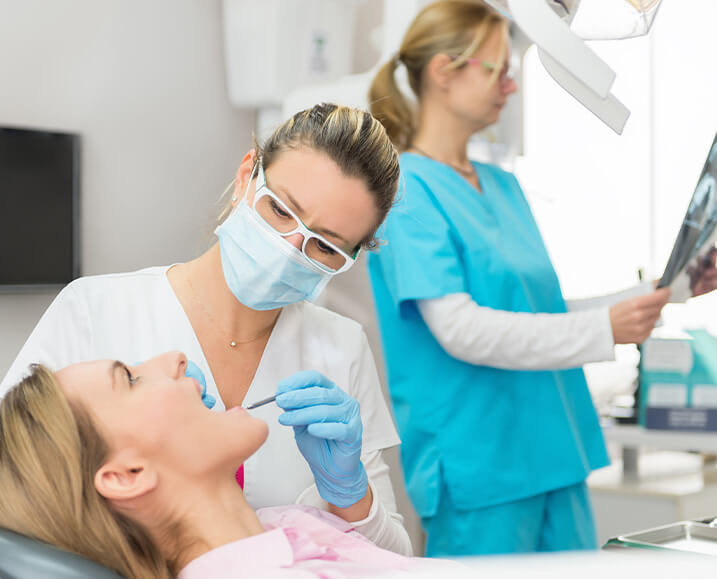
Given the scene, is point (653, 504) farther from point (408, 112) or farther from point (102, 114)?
point (102, 114)

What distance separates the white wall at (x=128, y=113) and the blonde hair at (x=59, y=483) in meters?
0.89

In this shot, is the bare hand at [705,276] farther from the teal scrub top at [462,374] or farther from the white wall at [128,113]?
the white wall at [128,113]

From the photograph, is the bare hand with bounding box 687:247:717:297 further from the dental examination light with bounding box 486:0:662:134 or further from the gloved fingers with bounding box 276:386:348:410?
the gloved fingers with bounding box 276:386:348:410

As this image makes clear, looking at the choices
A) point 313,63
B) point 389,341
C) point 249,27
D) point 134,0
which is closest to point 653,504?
point 389,341

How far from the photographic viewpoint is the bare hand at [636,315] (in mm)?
1734

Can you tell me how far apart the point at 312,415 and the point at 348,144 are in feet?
1.28

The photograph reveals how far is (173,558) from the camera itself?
3.53ft

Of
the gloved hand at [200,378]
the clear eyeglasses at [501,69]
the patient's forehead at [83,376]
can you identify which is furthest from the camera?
the clear eyeglasses at [501,69]

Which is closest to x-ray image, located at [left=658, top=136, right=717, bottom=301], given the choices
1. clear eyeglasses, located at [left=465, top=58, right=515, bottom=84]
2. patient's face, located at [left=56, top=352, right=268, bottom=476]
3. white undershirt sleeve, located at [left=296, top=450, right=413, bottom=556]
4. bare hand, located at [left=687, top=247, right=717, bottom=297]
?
bare hand, located at [left=687, top=247, right=717, bottom=297]

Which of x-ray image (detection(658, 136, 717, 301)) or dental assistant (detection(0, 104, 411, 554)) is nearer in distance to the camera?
dental assistant (detection(0, 104, 411, 554))

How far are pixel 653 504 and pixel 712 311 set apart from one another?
3.42 feet

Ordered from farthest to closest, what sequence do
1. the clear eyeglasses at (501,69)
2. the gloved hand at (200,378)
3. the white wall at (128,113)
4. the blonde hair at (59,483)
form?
1. the white wall at (128,113)
2. the clear eyeglasses at (501,69)
3. the gloved hand at (200,378)
4. the blonde hair at (59,483)

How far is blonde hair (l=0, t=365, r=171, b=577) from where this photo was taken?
97cm

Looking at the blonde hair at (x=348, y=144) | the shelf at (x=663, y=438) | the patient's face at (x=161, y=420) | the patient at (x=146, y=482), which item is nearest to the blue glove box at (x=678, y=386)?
the shelf at (x=663, y=438)
